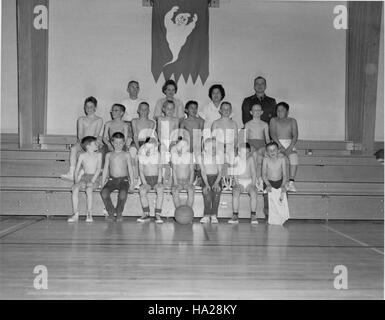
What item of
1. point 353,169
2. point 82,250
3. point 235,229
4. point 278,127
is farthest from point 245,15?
point 82,250

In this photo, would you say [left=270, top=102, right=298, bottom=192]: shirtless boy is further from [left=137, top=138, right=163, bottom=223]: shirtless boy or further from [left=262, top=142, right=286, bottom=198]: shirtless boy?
[left=137, top=138, right=163, bottom=223]: shirtless boy

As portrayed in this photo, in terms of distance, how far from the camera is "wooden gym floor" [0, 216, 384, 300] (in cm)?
238

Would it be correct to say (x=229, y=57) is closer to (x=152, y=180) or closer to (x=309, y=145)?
(x=309, y=145)

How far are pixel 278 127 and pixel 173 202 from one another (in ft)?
7.07

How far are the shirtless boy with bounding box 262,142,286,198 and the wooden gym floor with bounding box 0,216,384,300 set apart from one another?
863 millimetres

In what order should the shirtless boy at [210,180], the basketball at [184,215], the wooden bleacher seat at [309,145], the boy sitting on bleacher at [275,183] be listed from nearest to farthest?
the basketball at [184,215] < the boy sitting on bleacher at [275,183] < the shirtless boy at [210,180] < the wooden bleacher seat at [309,145]

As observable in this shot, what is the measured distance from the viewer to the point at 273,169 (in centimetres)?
601

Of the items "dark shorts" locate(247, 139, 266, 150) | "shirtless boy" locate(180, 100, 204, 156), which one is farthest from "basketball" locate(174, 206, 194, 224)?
"dark shorts" locate(247, 139, 266, 150)

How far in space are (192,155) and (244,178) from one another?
0.80 m

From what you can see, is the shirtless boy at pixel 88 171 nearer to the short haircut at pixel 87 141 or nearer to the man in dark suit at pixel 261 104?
the short haircut at pixel 87 141

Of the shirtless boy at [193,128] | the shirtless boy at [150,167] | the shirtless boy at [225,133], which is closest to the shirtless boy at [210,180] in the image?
the shirtless boy at [225,133]

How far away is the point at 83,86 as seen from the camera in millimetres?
8805

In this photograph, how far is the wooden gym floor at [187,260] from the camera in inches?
93.6
